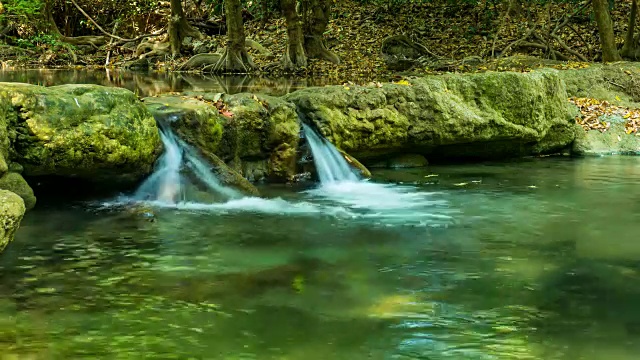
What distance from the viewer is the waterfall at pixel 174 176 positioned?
8.58m

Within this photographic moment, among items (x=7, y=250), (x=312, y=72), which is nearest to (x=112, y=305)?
(x=7, y=250)

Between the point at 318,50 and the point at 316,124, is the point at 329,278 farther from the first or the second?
the point at 318,50

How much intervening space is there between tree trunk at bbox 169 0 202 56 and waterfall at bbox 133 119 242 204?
54.0ft

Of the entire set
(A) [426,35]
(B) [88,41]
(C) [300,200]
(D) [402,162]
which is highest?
(B) [88,41]

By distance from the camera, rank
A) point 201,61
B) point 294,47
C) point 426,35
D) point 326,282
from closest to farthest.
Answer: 1. point 326,282
2. point 294,47
3. point 201,61
4. point 426,35

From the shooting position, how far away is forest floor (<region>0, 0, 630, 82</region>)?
70.0 feet

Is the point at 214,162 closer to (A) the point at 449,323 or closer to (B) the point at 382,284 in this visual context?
(B) the point at 382,284

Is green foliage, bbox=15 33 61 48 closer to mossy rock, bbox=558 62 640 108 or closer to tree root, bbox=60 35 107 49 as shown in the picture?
tree root, bbox=60 35 107 49

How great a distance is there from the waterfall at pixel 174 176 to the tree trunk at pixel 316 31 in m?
13.7

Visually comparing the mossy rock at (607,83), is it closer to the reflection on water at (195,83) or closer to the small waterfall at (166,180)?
the reflection on water at (195,83)

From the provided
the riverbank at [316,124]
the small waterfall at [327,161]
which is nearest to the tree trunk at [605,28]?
the riverbank at [316,124]

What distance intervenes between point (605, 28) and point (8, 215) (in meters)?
14.4

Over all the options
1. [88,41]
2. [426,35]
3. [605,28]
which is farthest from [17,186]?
[88,41]

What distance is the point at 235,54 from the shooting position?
830 inches
